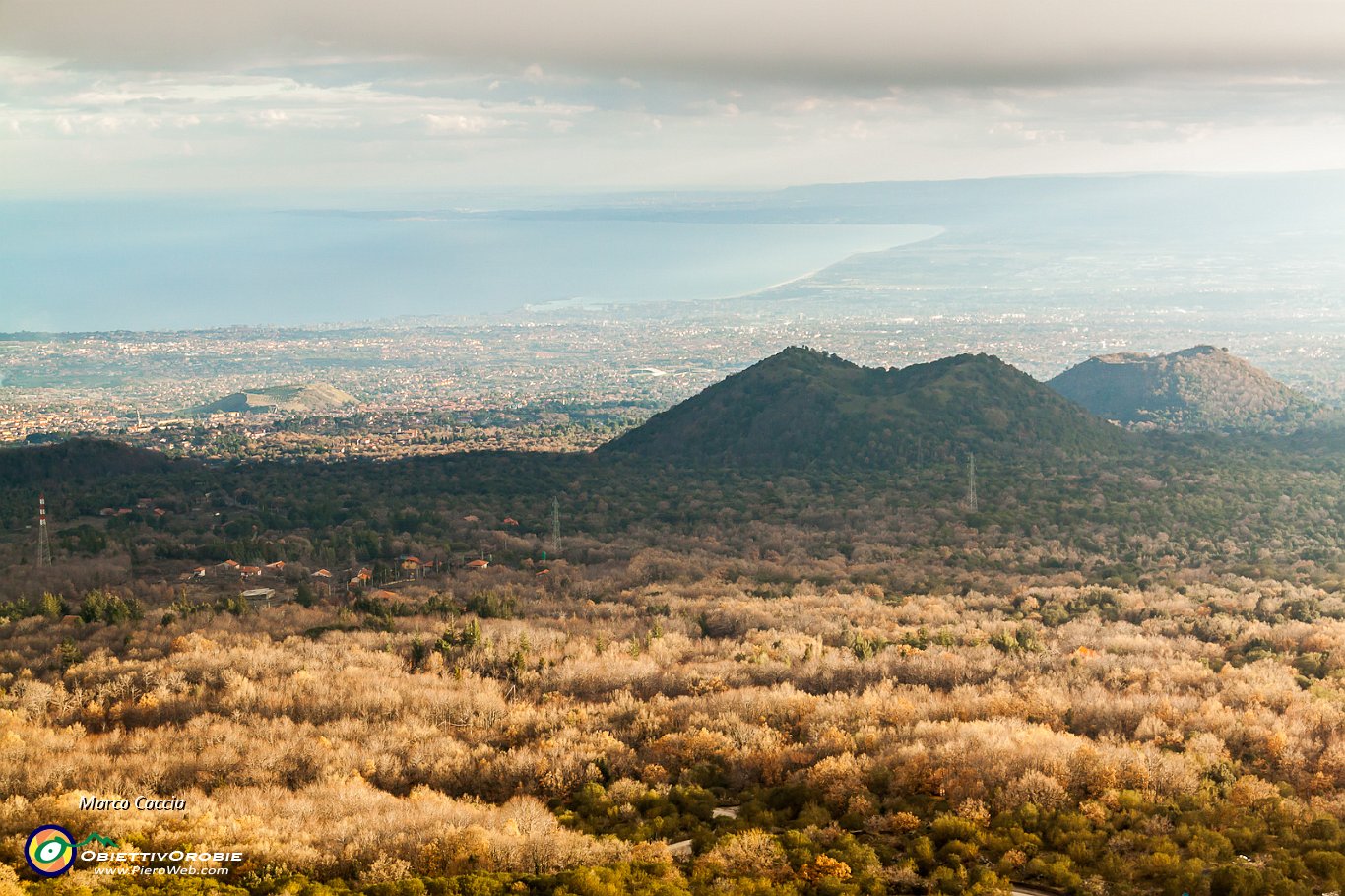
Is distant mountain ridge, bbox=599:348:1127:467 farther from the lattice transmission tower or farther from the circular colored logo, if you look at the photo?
the circular colored logo

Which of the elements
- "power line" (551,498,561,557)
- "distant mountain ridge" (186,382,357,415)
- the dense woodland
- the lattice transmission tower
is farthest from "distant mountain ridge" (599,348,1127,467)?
"distant mountain ridge" (186,382,357,415)

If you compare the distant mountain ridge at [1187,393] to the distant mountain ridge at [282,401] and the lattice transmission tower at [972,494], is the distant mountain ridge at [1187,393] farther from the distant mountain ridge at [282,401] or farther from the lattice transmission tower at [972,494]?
the distant mountain ridge at [282,401]

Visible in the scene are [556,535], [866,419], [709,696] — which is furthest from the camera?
[866,419]

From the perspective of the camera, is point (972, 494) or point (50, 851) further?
point (972, 494)

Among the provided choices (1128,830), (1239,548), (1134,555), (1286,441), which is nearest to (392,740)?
(1128,830)

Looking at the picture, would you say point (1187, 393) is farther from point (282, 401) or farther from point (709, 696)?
point (282, 401)

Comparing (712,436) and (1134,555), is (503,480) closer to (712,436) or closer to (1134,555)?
(712,436)

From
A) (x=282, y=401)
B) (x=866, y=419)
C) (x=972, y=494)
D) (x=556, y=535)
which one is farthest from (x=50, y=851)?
(x=282, y=401)
